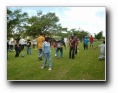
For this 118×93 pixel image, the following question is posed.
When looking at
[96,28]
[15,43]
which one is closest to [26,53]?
[15,43]

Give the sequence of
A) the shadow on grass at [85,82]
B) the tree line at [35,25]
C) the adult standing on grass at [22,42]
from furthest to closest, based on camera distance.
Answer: the adult standing on grass at [22,42]
the tree line at [35,25]
the shadow on grass at [85,82]

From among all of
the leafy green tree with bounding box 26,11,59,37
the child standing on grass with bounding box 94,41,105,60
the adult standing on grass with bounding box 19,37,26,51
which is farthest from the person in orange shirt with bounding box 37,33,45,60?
the child standing on grass with bounding box 94,41,105,60

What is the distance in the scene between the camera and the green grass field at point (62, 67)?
28.5 feet

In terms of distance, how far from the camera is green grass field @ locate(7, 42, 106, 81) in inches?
342

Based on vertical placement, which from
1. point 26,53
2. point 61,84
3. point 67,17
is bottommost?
point 61,84

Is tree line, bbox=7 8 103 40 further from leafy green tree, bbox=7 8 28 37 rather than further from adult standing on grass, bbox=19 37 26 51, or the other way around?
adult standing on grass, bbox=19 37 26 51

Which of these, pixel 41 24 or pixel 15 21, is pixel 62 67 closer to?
pixel 41 24

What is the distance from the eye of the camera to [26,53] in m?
8.86

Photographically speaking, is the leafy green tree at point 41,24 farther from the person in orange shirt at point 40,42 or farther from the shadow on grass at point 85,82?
the shadow on grass at point 85,82

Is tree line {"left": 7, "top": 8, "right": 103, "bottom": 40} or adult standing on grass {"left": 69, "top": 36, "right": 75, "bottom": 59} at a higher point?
tree line {"left": 7, "top": 8, "right": 103, "bottom": 40}

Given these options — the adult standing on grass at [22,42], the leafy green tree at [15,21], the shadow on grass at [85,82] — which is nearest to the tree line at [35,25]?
the leafy green tree at [15,21]
